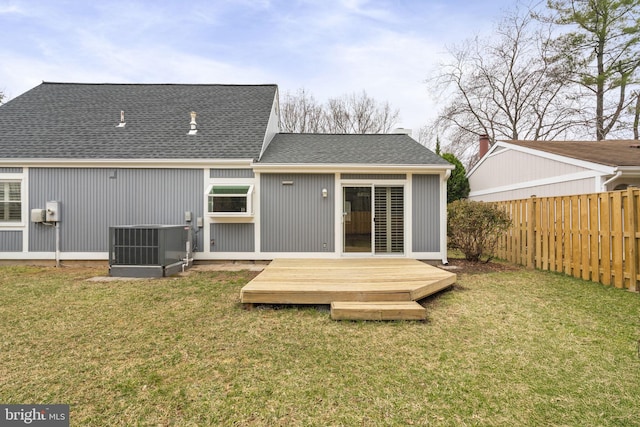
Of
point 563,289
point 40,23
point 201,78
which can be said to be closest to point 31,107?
point 40,23

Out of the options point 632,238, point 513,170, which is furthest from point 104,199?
point 513,170

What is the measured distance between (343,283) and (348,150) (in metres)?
4.59

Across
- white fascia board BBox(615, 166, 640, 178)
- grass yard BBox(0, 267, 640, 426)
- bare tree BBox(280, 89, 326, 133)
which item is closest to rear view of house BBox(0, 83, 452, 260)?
grass yard BBox(0, 267, 640, 426)

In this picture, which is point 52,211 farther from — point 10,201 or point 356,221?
point 356,221

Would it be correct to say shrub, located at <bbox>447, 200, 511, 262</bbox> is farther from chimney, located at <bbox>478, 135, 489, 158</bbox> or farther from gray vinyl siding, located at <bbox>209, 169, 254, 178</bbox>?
chimney, located at <bbox>478, 135, 489, 158</bbox>

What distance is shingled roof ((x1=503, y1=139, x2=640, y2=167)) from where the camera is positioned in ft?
24.2

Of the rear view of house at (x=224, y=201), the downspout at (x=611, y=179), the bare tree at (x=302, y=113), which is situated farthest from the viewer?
the bare tree at (x=302, y=113)

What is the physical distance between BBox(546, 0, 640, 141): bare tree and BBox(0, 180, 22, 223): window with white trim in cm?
2207

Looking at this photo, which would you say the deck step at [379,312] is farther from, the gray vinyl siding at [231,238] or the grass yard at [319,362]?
the gray vinyl siding at [231,238]

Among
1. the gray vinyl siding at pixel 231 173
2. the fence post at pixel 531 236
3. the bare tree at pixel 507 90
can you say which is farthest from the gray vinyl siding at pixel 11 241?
the bare tree at pixel 507 90

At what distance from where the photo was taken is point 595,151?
8.85 m

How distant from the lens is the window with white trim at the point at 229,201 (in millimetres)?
Answer: 7008

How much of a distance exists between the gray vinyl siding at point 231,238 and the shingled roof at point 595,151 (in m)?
8.70

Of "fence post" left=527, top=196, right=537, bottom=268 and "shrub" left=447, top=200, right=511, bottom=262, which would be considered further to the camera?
"shrub" left=447, top=200, right=511, bottom=262
